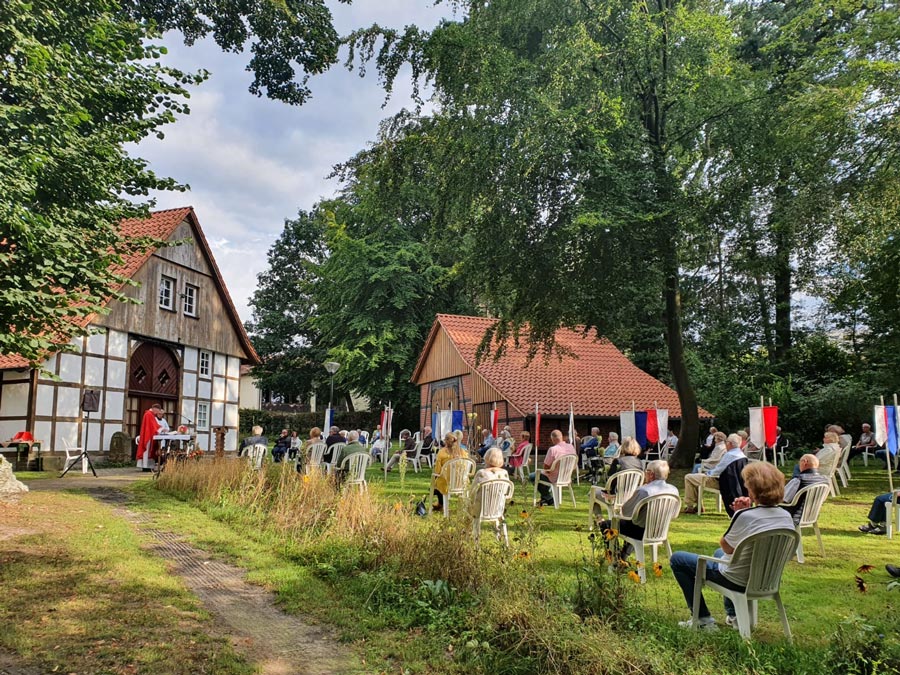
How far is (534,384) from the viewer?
2320cm

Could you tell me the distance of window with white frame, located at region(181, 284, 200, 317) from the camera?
874 inches

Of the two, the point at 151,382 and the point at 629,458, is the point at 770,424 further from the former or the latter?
the point at 151,382

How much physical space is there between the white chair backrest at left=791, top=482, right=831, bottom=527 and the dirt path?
4.99 m

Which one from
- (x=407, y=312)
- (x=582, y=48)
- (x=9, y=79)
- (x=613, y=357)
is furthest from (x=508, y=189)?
(x=407, y=312)

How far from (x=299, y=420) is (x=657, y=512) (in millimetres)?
38055

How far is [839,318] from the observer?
24562mm

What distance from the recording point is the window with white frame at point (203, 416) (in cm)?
2294

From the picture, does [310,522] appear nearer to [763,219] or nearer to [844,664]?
[844,664]

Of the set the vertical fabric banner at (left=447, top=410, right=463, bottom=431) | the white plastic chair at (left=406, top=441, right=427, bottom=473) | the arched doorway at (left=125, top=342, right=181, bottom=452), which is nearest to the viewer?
the white plastic chair at (left=406, top=441, right=427, bottom=473)

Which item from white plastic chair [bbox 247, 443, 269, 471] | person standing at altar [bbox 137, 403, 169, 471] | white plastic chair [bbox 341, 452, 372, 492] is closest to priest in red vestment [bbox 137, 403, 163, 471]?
person standing at altar [bbox 137, 403, 169, 471]

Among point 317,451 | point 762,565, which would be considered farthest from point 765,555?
point 317,451

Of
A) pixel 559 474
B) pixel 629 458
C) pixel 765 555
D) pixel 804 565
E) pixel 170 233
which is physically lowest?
pixel 804 565

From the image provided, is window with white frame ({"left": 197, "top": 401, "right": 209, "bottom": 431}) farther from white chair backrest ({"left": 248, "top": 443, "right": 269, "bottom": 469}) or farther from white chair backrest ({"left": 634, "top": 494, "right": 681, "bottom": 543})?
white chair backrest ({"left": 634, "top": 494, "right": 681, "bottom": 543})

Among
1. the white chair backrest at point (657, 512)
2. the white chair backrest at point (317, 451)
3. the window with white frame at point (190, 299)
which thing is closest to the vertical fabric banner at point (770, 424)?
the white chair backrest at point (657, 512)
